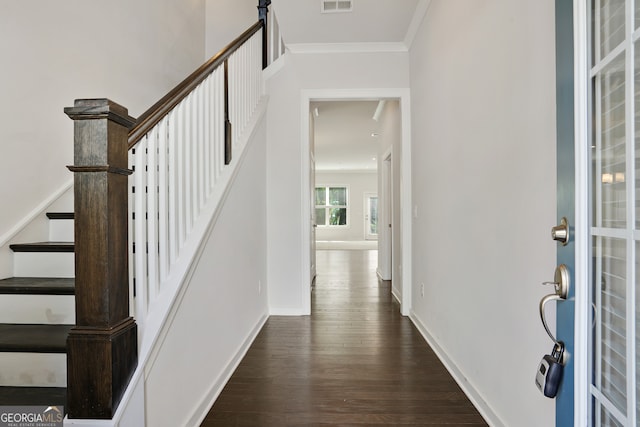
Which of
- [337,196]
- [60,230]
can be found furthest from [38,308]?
[337,196]

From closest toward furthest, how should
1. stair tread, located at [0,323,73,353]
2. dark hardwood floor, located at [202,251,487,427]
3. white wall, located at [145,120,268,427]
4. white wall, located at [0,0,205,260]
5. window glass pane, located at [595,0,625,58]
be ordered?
window glass pane, located at [595,0,625,58] → stair tread, located at [0,323,73,353] → white wall, located at [145,120,268,427] → dark hardwood floor, located at [202,251,487,427] → white wall, located at [0,0,205,260]

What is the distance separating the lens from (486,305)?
177cm

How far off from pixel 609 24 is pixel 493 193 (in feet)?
3.10

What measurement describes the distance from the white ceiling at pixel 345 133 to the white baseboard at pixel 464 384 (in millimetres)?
3349

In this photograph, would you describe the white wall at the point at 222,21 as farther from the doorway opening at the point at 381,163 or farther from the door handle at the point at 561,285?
the door handle at the point at 561,285

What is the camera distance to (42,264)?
1.90 meters

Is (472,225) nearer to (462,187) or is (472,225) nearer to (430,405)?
(462,187)

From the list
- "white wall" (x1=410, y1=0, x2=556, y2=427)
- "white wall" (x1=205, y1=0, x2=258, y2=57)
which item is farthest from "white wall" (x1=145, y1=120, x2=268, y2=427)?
"white wall" (x1=205, y1=0, x2=258, y2=57)

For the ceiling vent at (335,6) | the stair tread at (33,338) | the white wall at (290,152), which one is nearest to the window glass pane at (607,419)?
the stair tread at (33,338)

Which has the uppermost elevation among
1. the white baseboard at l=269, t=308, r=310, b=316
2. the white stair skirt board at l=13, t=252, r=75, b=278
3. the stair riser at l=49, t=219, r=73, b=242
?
the stair riser at l=49, t=219, r=73, b=242

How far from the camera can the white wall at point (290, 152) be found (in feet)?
11.7

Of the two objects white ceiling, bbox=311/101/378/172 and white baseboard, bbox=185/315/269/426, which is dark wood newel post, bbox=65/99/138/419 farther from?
white ceiling, bbox=311/101/378/172

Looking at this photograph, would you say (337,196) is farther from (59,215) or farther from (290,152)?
(59,215)

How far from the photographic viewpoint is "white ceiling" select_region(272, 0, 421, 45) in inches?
112
